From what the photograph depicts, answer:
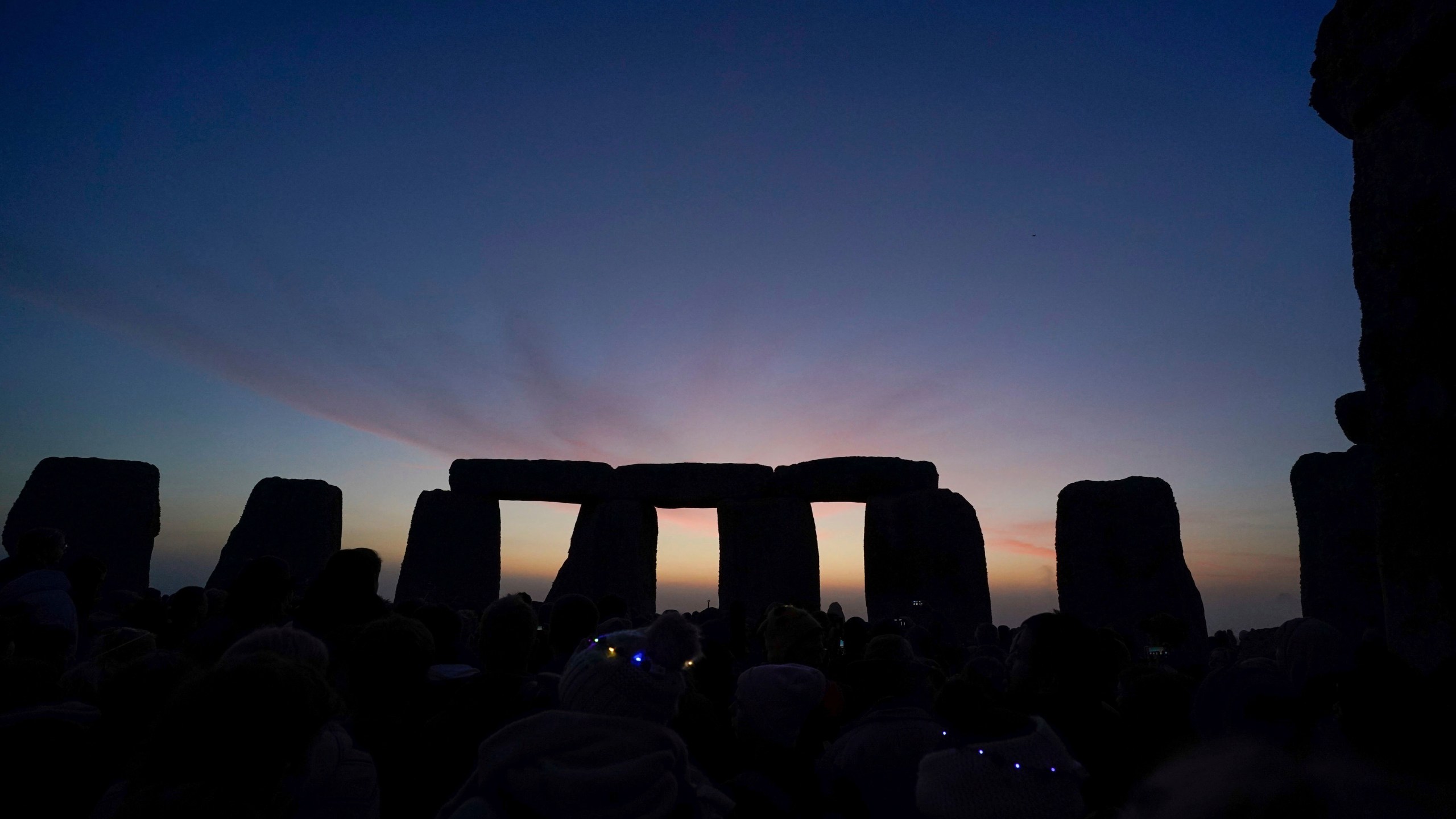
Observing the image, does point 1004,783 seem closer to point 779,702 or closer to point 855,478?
point 779,702

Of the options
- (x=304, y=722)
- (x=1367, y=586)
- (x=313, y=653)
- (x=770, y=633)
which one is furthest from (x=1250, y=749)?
(x=1367, y=586)

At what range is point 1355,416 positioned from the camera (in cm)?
474

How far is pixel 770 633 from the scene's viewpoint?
330 cm

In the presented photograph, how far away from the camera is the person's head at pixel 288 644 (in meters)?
1.67

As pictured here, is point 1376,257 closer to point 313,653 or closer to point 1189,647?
point 313,653

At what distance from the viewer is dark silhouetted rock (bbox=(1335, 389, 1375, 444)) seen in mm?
3247

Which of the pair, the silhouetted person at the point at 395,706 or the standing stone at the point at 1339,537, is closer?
the silhouetted person at the point at 395,706

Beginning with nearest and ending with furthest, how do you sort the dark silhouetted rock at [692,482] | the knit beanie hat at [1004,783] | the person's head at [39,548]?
the knit beanie hat at [1004,783], the person's head at [39,548], the dark silhouetted rock at [692,482]

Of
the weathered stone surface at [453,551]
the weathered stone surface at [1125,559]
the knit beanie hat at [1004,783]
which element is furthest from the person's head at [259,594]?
the weathered stone surface at [453,551]

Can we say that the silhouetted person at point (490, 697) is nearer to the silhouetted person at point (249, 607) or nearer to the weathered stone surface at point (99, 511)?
the silhouetted person at point (249, 607)

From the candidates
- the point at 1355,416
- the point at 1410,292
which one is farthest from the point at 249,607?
the point at 1355,416

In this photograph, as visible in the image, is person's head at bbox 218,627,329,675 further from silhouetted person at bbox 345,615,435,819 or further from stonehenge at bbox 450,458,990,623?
stonehenge at bbox 450,458,990,623

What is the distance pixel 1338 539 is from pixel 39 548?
10370 millimetres

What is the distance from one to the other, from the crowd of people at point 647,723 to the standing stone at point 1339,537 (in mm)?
5325
